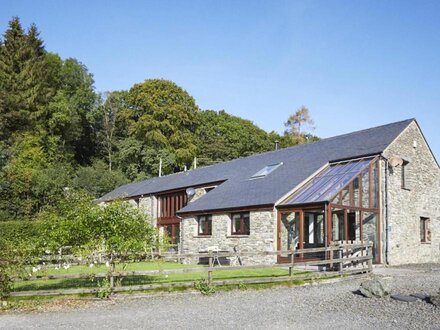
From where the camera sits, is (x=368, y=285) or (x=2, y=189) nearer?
(x=368, y=285)

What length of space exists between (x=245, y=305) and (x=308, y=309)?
1401mm

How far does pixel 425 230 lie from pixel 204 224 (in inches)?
418

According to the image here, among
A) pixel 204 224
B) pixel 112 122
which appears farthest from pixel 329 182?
pixel 112 122

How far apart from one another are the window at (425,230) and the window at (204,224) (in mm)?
10027

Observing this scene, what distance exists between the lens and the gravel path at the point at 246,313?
8297 mm

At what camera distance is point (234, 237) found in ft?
69.4

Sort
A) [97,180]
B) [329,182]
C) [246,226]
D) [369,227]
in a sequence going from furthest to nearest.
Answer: [97,180] < [246,226] < [369,227] < [329,182]

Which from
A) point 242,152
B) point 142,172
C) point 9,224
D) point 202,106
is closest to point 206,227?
point 9,224

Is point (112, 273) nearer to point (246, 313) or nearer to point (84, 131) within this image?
point (246, 313)

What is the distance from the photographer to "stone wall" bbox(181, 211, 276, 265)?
19.3 metres

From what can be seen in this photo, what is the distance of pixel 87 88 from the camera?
174 ft

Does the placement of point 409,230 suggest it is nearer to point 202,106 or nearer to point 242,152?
point 242,152

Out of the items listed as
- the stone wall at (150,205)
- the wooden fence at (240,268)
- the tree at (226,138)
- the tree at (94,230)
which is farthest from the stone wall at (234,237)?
the tree at (226,138)

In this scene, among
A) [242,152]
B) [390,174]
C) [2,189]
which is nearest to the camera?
[390,174]
